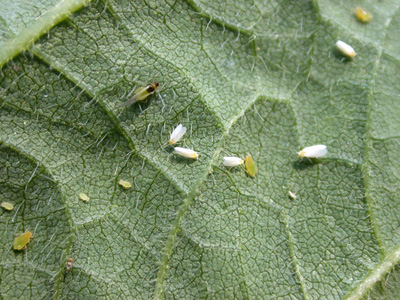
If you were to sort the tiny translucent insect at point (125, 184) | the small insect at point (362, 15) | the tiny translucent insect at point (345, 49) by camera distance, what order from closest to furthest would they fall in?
1. the tiny translucent insect at point (125, 184)
2. the tiny translucent insect at point (345, 49)
3. the small insect at point (362, 15)

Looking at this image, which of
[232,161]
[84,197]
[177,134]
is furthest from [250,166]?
[84,197]

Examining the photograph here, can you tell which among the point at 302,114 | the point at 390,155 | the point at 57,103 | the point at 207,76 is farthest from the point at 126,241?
the point at 390,155

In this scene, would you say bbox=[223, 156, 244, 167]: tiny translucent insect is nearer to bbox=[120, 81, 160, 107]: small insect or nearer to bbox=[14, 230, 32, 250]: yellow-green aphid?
bbox=[120, 81, 160, 107]: small insect

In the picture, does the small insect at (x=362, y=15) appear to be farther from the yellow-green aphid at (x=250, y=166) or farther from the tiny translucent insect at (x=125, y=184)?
the tiny translucent insect at (x=125, y=184)

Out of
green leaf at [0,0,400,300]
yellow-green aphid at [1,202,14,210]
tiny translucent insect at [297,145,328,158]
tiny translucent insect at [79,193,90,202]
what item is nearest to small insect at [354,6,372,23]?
green leaf at [0,0,400,300]

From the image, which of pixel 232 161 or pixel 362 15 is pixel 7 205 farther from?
pixel 362 15

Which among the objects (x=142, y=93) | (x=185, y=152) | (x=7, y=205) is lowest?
(x=7, y=205)

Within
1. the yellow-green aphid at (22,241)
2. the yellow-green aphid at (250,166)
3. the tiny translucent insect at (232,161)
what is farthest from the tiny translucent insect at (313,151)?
the yellow-green aphid at (22,241)
